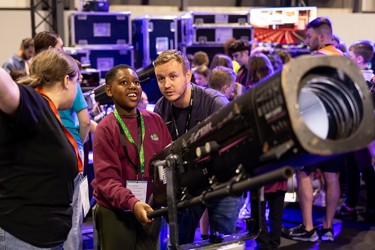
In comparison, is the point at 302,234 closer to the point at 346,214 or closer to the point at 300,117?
the point at 346,214

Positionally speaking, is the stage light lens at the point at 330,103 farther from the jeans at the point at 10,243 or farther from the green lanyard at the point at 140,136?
the green lanyard at the point at 140,136

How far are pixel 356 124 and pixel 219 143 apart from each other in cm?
42

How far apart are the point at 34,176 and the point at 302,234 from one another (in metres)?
3.24

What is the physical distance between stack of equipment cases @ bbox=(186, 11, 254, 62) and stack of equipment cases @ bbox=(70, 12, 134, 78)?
4.03ft

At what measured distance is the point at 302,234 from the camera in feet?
15.8

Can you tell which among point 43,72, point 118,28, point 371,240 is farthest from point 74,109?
point 118,28

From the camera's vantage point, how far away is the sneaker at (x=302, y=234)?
189 inches

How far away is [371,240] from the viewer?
4840 millimetres

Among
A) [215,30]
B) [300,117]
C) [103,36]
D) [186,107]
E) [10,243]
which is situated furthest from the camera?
[215,30]

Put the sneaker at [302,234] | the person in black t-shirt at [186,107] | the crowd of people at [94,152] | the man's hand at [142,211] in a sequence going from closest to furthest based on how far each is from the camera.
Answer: the crowd of people at [94,152], the man's hand at [142,211], the person in black t-shirt at [186,107], the sneaker at [302,234]

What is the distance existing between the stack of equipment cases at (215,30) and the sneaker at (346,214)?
4.85 meters

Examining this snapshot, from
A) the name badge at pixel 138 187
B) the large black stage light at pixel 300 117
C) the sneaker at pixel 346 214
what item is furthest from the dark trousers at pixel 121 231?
the sneaker at pixel 346 214

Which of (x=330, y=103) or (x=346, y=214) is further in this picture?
(x=346, y=214)

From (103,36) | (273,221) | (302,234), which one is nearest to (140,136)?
(273,221)
